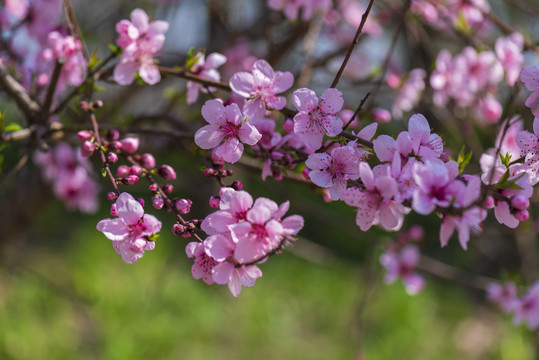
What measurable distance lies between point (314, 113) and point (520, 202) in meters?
0.45

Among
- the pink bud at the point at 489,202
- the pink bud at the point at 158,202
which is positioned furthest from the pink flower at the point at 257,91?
the pink bud at the point at 489,202

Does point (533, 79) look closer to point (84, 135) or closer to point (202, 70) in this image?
point (202, 70)

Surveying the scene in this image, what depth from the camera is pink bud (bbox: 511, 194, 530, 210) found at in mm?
886

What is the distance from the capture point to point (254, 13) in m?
3.40

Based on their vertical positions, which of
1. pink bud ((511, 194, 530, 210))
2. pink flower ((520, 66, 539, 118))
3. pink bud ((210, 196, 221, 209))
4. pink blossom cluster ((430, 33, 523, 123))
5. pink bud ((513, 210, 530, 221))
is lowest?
pink blossom cluster ((430, 33, 523, 123))

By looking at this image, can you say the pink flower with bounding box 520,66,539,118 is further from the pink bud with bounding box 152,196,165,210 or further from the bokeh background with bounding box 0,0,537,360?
the bokeh background with bounding box 0,0,537,360

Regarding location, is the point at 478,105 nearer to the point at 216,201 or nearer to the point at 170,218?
the point at 216,201

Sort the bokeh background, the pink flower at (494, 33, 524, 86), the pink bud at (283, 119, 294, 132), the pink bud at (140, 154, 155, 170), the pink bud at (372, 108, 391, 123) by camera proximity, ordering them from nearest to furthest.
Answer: the pink bud at (283, 119, 294, 132)
the pink bud at (140, 154, 155, 170)
the pink bud at (372, 108, 391, 123)
the pink flower at (494, 33, 524, 86)
the bokeh background

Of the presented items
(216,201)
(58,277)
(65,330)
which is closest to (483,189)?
(216,201)

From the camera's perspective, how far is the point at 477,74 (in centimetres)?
211

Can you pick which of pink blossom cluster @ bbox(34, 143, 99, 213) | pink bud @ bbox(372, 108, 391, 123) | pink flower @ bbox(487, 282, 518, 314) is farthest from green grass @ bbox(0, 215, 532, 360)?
pink bud @ bbox(372, 108, 391, 123)

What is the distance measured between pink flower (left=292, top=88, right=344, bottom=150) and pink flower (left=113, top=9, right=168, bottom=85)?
452 mm

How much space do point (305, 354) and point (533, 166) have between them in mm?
4941

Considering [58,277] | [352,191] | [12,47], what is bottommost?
[58,277]
